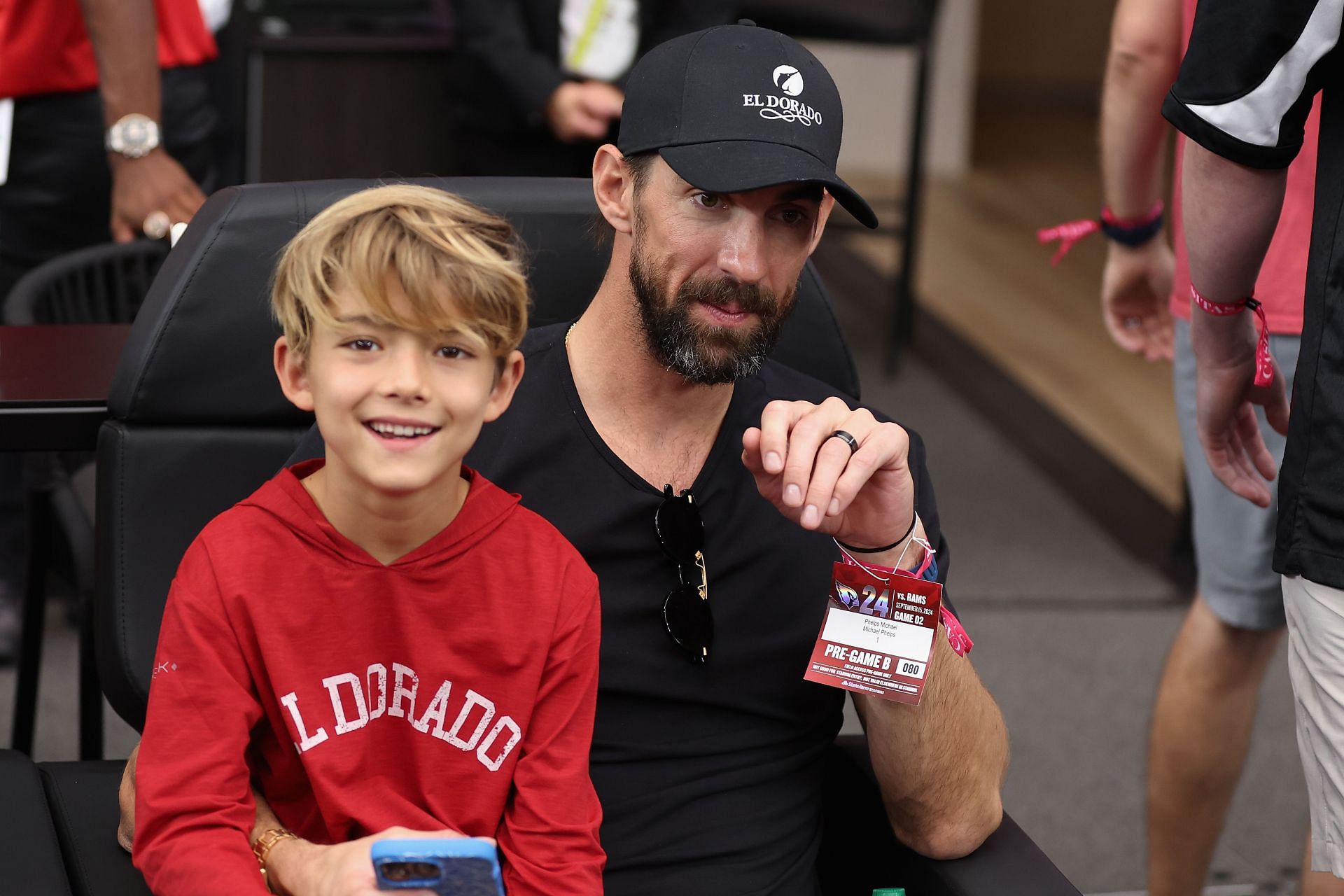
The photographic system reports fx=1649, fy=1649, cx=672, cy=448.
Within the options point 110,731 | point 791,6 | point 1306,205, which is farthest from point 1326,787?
point 791,6

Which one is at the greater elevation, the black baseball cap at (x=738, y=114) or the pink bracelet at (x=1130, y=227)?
the black baseball cap at (x=738, y=114)

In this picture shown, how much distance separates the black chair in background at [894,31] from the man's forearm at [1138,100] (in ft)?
7.04

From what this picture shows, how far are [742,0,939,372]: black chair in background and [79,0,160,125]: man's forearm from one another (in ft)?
7.04

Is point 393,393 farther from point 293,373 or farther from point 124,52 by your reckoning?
point 124,52

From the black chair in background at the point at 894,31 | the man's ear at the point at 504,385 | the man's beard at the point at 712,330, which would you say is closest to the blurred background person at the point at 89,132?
the man's beard at the point at 712,330

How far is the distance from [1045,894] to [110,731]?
1663mm

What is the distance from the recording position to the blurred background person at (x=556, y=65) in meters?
2.75

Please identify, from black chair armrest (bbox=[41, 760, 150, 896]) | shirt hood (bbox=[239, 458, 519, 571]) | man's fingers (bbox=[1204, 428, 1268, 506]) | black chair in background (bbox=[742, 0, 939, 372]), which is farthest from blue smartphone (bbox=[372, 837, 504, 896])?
black chair in background (bbox=[742, 0, 939, 372])

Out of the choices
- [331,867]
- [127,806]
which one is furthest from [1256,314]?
[127,806]

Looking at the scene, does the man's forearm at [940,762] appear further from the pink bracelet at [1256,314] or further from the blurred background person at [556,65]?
the blurred background person at [556,65]

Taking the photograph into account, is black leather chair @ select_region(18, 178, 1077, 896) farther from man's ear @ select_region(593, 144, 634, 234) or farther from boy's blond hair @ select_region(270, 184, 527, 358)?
boy's blond hair @ select_region(270, 184, 527, 358)

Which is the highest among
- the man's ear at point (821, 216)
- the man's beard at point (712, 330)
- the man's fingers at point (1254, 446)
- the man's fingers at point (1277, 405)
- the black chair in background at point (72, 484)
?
the man's ear at point (821, 216)

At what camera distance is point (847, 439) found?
1.24 m

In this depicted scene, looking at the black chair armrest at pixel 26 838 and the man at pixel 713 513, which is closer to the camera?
the black chair armrest at pixel 26 838
